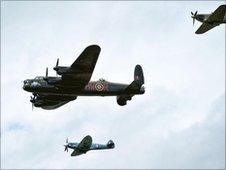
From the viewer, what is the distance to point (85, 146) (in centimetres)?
7825

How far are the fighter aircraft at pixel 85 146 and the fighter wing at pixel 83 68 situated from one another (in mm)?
32752

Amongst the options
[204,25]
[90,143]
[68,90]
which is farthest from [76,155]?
[68,90]

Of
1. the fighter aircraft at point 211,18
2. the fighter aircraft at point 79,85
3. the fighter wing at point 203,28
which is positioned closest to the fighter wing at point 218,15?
the fighter aircraft at point 211,18

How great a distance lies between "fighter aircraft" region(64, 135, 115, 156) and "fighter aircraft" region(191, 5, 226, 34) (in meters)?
26.2

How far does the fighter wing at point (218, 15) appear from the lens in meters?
52.8

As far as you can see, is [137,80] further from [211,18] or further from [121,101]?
[211,18]

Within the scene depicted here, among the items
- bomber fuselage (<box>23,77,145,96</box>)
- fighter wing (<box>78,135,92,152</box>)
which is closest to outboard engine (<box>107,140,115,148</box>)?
fighter wing (<box>78,135,92,152</box>)

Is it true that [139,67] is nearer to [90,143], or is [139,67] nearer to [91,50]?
[91,50]

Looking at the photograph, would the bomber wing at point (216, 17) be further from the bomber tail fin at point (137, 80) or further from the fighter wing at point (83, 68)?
the fighter wing at point (83, 68)

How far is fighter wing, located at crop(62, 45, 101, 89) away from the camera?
136 ft

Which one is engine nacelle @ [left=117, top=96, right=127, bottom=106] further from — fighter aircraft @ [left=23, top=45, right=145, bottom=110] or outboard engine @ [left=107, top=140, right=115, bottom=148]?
outboard engine @ [left=107, top=140, right=115, bottom=148]

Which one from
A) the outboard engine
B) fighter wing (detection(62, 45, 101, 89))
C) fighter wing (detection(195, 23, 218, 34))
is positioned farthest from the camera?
the outboard engine

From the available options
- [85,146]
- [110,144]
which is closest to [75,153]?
[85,146]

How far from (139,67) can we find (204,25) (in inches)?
507
